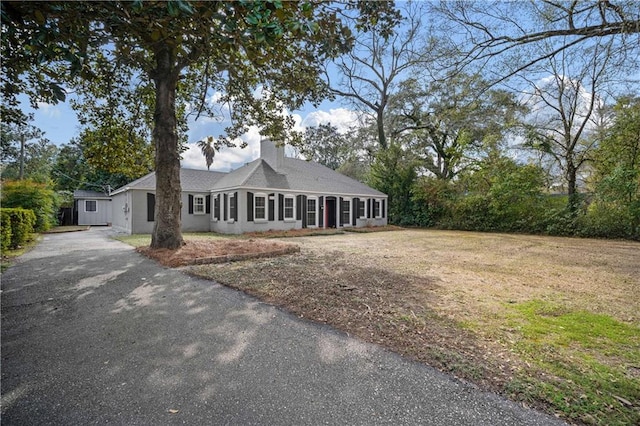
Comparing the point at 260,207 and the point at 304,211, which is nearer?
the point at 260,207

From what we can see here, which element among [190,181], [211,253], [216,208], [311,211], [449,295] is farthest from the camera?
[190,181]

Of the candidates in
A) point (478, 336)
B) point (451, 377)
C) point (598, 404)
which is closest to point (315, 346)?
point (451, 377)

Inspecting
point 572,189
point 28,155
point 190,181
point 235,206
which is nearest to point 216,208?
point 235,206

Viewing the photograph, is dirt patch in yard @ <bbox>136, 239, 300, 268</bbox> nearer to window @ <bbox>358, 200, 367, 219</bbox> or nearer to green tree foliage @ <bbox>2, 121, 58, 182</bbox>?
window @ <bbox>358, 200, 367, 219</bbox>

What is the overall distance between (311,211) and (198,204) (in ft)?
20.7

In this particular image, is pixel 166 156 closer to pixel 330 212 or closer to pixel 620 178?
pixel 330 212

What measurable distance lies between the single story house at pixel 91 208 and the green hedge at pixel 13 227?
45.9ft

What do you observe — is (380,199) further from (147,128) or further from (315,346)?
(315,346)

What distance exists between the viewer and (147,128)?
→ 34.0 feet

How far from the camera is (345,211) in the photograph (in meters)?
18.4

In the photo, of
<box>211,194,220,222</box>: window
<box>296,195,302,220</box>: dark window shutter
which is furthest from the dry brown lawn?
<box>211,194,220,222</box>: window

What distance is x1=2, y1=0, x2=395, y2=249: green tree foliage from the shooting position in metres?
2.98

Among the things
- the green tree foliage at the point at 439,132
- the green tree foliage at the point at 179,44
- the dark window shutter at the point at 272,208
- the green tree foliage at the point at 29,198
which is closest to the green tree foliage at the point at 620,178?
the green tree foliage at the point at 439,132

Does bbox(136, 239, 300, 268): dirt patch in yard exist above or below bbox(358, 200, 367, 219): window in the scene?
below
